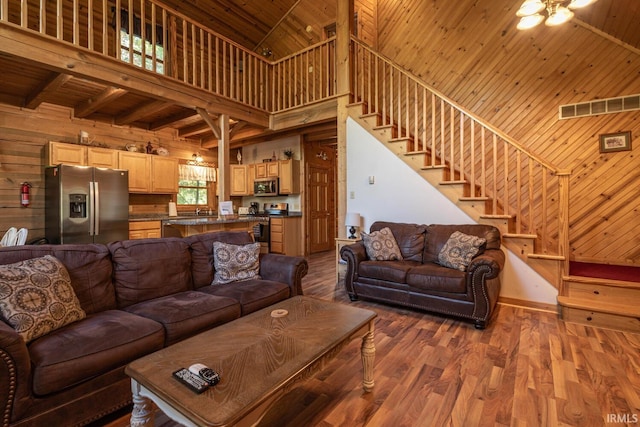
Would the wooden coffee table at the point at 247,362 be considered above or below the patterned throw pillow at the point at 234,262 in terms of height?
below

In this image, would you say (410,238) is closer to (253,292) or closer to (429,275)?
(429,275)

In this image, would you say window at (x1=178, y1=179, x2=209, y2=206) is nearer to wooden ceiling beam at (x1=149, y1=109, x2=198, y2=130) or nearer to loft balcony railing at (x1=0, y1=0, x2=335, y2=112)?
wooden ceiling beam at (x1=149, y1=109, x2=198, y2=130)

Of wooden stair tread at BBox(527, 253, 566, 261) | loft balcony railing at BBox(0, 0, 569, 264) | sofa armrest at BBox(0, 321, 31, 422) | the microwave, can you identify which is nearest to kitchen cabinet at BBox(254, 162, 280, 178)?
the microwave

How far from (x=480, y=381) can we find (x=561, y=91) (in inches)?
169

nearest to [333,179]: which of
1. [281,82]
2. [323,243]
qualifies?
[323,243]

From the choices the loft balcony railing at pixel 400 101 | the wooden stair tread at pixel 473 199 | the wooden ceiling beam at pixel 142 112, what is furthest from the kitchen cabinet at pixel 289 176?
the wooden stair tread at pixel 473 199

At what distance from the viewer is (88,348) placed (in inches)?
59.2

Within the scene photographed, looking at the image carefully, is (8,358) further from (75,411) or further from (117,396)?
(117,396)

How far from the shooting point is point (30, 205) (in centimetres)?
469

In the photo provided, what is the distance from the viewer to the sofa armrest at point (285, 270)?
9.03 ft

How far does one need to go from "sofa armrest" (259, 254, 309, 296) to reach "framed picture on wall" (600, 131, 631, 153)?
14.4 ft

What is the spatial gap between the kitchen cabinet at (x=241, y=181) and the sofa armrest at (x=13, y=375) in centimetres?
591

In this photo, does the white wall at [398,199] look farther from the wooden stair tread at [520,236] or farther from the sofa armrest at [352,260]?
the sofa armrest at [352,260]

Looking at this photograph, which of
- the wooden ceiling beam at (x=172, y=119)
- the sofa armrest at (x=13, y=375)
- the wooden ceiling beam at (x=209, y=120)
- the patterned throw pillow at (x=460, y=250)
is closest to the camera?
the sofa armrest at (x=13, y=375)
